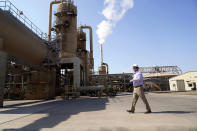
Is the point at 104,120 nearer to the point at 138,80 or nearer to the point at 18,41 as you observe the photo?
the point at 138,80

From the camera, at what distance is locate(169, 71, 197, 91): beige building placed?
32.7 metres

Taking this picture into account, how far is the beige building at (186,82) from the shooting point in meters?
32.7

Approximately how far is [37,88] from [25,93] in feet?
7.15

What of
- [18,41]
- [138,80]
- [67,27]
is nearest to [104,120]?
[138,80]

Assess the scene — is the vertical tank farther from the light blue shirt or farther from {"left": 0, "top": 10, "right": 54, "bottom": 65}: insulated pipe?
the light blue shirt

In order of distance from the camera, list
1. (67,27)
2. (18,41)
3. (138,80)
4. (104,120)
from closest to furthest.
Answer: (104,120) → (138,80) → (18,41) → (67,27)

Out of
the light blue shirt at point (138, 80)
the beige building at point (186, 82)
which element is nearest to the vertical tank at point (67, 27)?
the light blue shirt at point (138, 80)

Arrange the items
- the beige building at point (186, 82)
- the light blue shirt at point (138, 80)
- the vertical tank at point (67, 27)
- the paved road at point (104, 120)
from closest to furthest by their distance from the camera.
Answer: the paved road at point (104, 120) < the light blue shirt at point (138, 80) < the vertical tank at point (67, 27) < the beige building at point (186, 82)

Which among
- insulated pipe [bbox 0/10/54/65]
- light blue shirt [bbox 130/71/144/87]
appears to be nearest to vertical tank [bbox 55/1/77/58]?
insulated pipe [bbox 0/10/54/65]

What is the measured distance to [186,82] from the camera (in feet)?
115

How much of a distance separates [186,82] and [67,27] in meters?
32.3

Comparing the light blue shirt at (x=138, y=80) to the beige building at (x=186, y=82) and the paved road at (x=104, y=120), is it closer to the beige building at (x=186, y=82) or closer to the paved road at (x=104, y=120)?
the paved road at (x=104, y=120)

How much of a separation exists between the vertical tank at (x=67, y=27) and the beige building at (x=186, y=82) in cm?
2882

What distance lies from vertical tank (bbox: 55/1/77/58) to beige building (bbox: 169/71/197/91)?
28.8 metres
